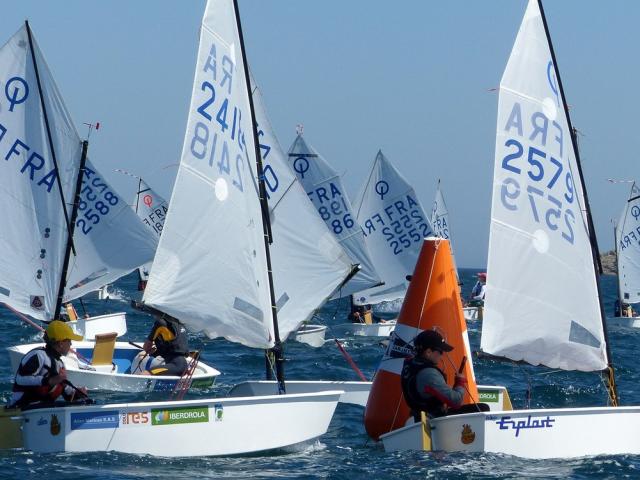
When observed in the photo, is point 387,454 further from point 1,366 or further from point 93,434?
point 1,366

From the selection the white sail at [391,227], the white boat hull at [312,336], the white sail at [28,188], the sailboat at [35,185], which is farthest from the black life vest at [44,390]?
the white sail at [391,227]

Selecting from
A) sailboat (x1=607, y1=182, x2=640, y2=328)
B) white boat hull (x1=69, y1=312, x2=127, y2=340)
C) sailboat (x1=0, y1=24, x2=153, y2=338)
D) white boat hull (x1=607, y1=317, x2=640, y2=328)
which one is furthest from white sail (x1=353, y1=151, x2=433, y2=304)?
sailboat (x1=0, y1=24, x2=153, y2=338)

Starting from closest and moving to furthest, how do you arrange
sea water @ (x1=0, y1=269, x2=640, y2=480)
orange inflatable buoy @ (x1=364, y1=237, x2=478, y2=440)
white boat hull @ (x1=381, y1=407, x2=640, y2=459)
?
1. sea water @ (x1=0, y1=269, x2=640, y2=480)
2. white boat hull @ (x1=381, y1=407, x2=640, y2=459)
3. orange inflatable buoy @ (x1=364, y1=237, x2=478, y2=440)

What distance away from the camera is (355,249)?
88.7ft

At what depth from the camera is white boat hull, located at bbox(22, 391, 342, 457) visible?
1034 centimetres

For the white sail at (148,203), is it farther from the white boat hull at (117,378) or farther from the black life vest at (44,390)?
the black life vest at (44,390)

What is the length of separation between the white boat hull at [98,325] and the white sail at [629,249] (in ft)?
61.0

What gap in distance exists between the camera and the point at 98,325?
24703 mm

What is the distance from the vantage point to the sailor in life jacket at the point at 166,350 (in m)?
15.2

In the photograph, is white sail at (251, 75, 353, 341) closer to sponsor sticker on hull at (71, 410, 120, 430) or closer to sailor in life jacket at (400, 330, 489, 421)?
sailor in life jacket at (400, 330, 489, 421)

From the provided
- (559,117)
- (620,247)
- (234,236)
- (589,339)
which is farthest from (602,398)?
→ (620,247)

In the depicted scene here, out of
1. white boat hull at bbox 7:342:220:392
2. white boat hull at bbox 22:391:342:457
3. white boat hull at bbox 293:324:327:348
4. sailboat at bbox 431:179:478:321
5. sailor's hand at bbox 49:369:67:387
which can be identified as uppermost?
sailboat at bbox 431:179:478:321

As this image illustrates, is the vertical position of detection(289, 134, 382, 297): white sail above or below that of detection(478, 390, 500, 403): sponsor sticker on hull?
above

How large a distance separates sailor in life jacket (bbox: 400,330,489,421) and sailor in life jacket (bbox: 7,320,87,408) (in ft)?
10.3
